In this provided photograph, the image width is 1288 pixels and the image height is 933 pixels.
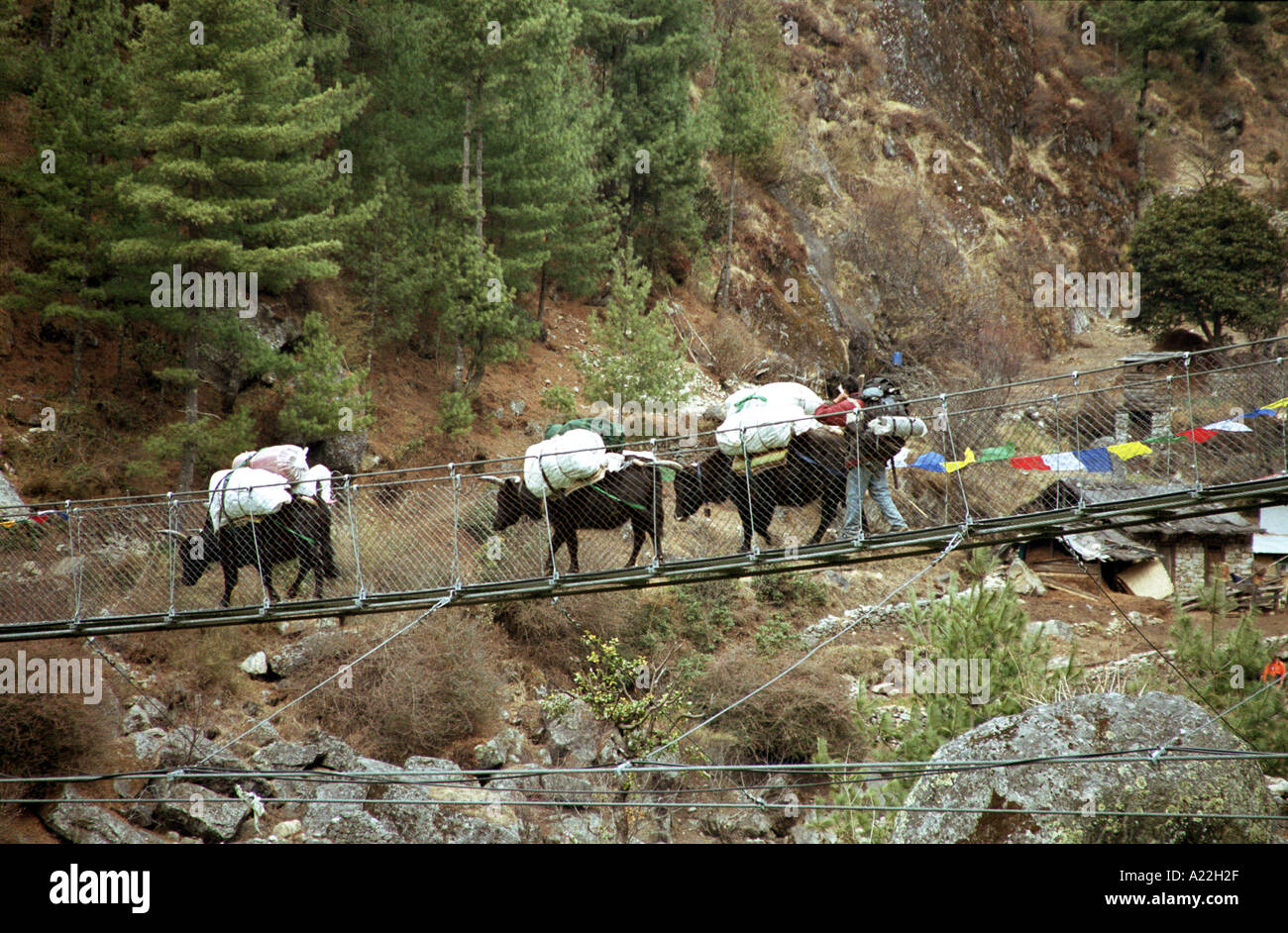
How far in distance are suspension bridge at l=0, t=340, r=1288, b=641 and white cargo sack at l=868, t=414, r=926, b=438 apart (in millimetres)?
160

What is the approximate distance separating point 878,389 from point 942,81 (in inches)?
1378

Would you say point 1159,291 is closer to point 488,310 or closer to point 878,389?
point 488,310

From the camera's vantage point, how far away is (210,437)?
14992 millimetres

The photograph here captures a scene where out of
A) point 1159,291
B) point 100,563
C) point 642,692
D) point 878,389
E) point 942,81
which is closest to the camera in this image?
point 878,389

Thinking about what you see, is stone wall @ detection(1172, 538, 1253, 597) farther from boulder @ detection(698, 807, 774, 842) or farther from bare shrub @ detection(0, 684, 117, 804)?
bare shrub @ detection(0, 684, 117, 804)

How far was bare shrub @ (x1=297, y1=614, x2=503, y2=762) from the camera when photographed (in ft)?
46.3

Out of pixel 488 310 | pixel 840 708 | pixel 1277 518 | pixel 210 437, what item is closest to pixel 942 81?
pixel 1277 518

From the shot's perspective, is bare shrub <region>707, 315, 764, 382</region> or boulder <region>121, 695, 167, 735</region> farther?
bare shrub <region>707, 315, 764, 382</region>

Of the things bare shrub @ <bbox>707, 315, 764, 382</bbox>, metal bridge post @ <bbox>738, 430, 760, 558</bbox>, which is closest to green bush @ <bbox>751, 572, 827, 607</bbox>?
bare shrub @ <bbox>707, 315, 764, 382</bbox>

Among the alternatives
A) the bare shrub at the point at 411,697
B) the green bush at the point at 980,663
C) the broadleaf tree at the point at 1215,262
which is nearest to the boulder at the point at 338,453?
the bare shrub at the point at 411,697

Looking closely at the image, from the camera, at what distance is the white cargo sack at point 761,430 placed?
846 cm

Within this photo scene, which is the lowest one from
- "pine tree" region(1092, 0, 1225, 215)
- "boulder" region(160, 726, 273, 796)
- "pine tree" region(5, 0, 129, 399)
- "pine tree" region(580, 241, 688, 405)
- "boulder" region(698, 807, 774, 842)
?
"boulder" region(698, 807, 774, 842)

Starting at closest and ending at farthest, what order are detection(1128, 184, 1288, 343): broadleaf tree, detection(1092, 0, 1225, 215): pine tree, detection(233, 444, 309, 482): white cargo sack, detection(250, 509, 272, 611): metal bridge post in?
detection(250, 509, 272, 611): metal bridge post
detection(233, 444, 309, 482): white cargo sack
detection(1128, 184, 1288, 343): broadleaf tree
detection(1092, 0, 1225, 215): pine tree

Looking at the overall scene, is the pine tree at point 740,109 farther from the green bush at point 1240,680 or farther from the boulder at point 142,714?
the boulder at point 142,714
